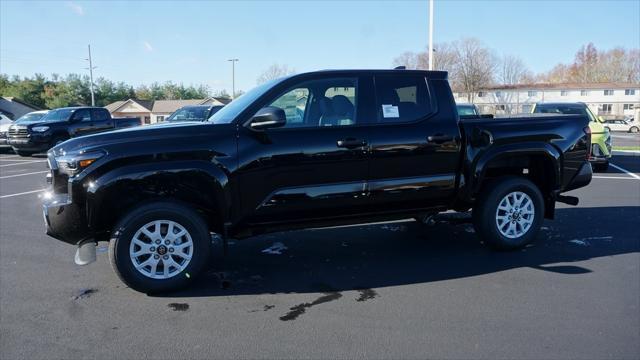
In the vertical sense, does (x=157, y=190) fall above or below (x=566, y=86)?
below

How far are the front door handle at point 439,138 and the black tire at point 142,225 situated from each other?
2411 mm

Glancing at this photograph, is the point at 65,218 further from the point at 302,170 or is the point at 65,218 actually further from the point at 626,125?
the point at 626,125

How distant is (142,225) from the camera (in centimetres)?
411

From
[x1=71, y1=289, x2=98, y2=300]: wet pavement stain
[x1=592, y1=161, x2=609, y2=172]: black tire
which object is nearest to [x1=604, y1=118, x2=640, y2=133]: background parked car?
[x1=592, y1=161, x2=609, y2=172]: black tire

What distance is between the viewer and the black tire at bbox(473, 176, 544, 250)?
5.24m

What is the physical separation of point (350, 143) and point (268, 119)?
858 mm

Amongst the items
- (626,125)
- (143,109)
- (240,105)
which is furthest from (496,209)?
(143,109)

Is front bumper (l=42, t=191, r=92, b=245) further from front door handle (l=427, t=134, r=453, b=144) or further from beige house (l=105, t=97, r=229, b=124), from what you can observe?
beige house (l=105, t=97, r=229, b=124)

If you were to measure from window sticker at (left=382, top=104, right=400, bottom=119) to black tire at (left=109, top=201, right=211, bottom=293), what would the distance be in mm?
2088

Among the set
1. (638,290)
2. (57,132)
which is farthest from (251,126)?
(57,132)

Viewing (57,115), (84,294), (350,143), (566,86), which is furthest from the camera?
(566,86)

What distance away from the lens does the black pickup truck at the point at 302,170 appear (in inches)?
161

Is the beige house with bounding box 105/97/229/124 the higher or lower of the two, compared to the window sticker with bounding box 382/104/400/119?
higher

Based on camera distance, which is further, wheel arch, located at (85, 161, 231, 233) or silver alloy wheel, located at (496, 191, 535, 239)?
silver alloy wheel, located at (496, 191, 535, 239)
